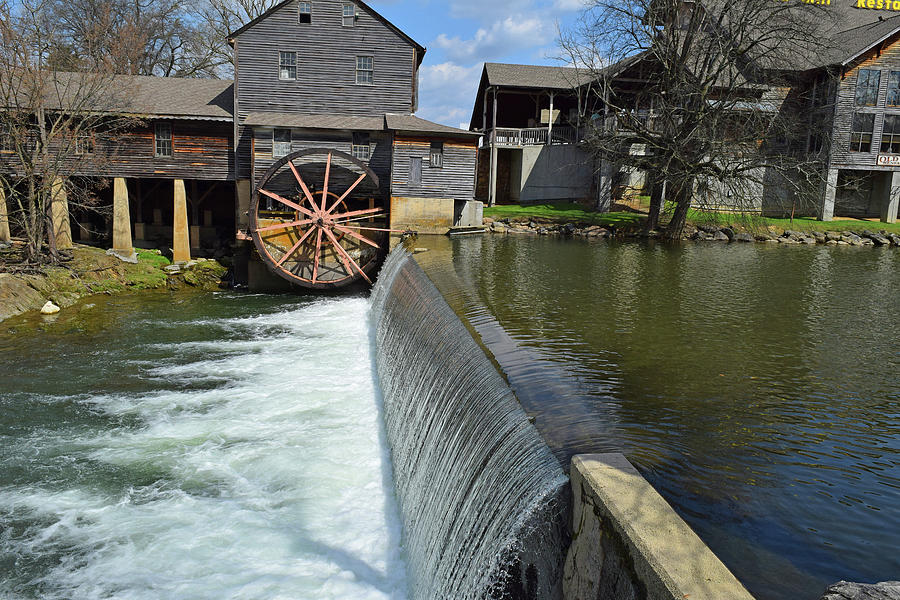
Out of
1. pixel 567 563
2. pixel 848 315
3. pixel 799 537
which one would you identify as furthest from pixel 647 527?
pixel 848 315

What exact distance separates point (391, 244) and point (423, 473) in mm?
13960

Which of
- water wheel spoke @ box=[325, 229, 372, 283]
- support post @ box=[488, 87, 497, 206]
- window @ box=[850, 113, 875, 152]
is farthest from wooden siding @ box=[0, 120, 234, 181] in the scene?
window @ box=[850, 113, 875, 152]

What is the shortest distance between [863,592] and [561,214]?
25312mm

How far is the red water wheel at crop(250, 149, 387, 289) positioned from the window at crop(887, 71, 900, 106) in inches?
907

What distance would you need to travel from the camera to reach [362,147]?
2242 cm

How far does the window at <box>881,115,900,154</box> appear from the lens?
29844mm

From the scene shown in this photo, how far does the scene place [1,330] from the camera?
Result: 1486cm

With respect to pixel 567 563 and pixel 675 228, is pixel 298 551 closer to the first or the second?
pixel 567 563

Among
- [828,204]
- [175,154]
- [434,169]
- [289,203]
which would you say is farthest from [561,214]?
[175,154]

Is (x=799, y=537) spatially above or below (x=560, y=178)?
below

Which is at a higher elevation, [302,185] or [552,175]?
[552,175]

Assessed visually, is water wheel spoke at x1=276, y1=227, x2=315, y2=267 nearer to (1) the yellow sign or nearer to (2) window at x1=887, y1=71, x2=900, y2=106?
(2) window at x1=887, y1=71, x2=900, y2=106

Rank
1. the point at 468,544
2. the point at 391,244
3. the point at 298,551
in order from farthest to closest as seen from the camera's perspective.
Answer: the point at 391,244 → the point at 298,551 → the point at 468,544

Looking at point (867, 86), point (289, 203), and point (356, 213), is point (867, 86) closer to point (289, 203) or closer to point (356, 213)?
point (356, 213)
